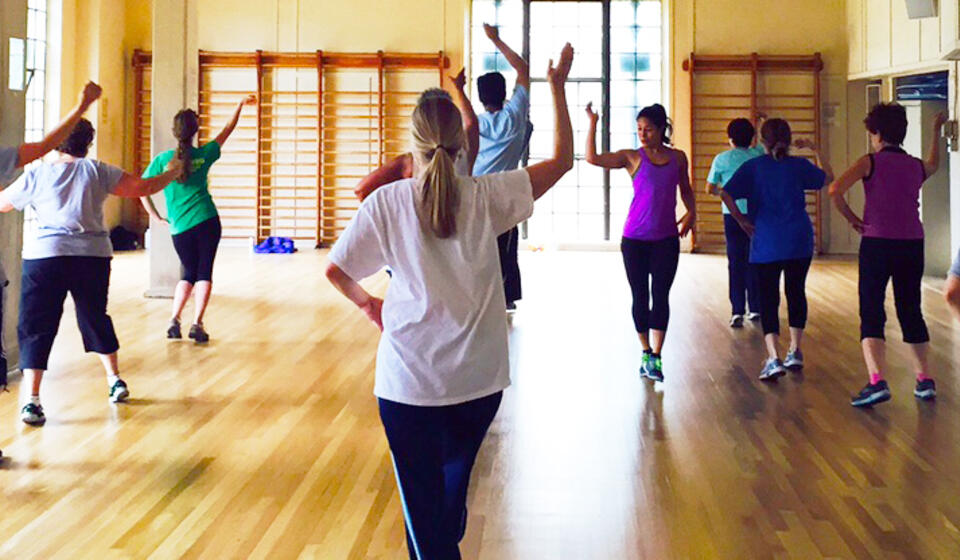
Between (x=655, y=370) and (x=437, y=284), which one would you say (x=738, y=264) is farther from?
(x=437, y=284)

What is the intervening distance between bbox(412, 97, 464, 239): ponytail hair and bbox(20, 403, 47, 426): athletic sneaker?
122 inches

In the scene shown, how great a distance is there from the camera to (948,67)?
1045 centimetres

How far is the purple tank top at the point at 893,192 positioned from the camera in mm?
4949

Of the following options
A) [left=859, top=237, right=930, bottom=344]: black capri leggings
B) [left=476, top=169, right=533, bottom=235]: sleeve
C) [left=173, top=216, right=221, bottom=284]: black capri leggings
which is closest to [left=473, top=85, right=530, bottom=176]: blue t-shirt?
[left=173, top=216, right=221, bottom=284]: black capri leggings

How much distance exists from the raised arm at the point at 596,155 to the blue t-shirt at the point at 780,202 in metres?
0.70

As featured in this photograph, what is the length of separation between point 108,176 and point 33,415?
1.11m

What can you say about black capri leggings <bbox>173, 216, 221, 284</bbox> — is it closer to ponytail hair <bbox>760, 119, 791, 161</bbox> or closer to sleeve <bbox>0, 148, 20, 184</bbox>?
sleeve <bbox>0, 148, 20, 184</bbox>

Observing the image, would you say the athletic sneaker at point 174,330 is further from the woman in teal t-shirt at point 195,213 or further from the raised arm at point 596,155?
the raised arm at point 596,155

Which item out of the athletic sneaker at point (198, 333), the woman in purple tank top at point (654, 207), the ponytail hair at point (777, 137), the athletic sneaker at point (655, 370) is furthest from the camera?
the athletic sneaker at point (198, 333)

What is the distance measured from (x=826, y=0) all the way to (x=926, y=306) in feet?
21.1

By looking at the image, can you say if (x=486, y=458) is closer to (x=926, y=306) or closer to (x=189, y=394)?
(x=189, y=394)

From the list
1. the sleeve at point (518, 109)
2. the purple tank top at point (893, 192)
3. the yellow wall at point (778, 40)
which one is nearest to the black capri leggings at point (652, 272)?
the purple tank top at point (893, 192)

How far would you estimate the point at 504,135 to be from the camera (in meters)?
6.33

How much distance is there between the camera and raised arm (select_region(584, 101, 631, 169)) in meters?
5.26
